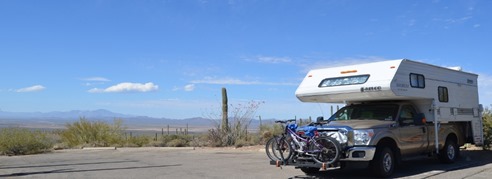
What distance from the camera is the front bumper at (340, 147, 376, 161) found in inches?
422

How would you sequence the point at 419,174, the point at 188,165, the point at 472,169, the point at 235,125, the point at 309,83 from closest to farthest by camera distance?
the point at 419,174 → the point at 472,169 → the point at 309,83 → the point at 188,165 → the point at 235,125

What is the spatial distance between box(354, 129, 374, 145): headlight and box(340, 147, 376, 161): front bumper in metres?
0.17

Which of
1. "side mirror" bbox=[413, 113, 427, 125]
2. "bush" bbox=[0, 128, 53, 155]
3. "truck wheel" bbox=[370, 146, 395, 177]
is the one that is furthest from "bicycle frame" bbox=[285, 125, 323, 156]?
"bush" bbox=[0, 128, 53, 155]

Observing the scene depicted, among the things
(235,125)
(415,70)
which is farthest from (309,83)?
(235,125)

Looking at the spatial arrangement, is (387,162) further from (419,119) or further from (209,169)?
(209,169)

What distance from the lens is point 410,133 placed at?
12445 millimetres

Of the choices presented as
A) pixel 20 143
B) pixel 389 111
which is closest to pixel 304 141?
pixel 389 111

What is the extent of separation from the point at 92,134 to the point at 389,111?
1749 cm

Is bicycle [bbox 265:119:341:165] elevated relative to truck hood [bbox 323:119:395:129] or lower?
lower

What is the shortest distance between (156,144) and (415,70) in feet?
50.3

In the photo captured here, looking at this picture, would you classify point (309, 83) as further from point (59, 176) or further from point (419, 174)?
point (59, 176)

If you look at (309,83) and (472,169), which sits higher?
(309,83)

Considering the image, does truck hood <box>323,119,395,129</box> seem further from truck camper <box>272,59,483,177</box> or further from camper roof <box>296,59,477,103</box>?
camper roof <box>296,59,477,103</box>

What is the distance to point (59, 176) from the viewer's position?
1223 cm
